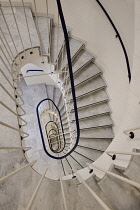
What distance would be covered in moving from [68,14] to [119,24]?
1472 millimetres

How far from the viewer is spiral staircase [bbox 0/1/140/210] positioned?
5.41ft

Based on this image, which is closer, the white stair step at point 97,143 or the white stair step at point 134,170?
the white stair step at point 134,170

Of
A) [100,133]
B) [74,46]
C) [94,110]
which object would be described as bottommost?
[100,133]

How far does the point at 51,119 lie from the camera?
7.83 metres

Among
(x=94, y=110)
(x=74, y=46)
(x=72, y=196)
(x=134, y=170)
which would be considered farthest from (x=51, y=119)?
(x=134, y=170)

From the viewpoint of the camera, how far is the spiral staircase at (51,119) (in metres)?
1.65

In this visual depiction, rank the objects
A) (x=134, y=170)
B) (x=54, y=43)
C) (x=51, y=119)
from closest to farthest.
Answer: (x=134, y=170) < (x=54, y=43) < (x=51, y=119)

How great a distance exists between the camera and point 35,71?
5641 millimetres

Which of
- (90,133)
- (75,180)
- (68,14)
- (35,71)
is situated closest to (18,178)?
(75,180)

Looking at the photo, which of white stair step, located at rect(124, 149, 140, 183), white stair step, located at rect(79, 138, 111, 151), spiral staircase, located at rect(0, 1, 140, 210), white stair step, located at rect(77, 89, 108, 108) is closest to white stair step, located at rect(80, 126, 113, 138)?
spiral staircase, located at rect(0, 1, 140, 210)

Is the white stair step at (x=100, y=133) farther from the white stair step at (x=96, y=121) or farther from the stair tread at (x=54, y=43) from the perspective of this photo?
the stair tread at (x=54, y=43)

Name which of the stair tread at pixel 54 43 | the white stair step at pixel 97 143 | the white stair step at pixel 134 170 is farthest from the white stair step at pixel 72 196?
the stair tread at pixel 54 43

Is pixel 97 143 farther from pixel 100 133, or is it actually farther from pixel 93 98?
pixel 93 98

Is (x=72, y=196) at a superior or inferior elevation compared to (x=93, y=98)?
inferior
